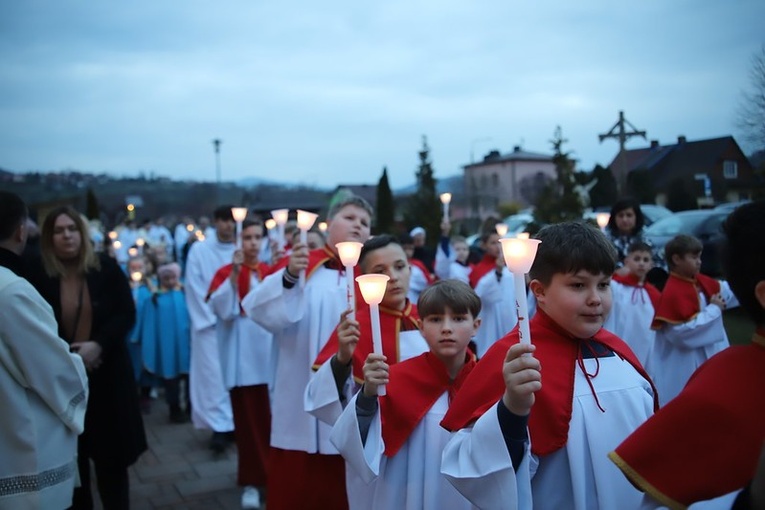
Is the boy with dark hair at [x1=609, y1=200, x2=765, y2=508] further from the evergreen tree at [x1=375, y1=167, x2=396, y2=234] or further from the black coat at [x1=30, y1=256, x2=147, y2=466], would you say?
the evergreen tree at [x1=375, y1=167, x2=396, y2=234]

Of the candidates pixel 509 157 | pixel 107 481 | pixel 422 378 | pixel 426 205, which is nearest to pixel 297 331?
pixel 107 481

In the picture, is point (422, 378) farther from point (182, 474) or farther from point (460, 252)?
point (460, 252)

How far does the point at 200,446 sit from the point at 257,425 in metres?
1.72

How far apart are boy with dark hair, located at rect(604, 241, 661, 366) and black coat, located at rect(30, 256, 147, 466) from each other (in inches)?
162

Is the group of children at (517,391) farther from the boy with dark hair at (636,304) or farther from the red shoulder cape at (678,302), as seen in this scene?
the boy with dark hair at (636,304)

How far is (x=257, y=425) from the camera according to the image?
622cm

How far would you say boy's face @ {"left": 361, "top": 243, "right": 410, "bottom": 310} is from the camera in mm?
3826

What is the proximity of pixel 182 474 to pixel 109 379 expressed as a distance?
7.47 ft

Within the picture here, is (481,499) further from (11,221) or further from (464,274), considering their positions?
(464,274)

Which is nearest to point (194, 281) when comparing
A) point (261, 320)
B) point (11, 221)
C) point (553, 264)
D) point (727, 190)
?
point (261, 320)

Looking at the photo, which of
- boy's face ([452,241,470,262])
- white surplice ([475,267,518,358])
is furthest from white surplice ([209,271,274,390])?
boy's face ([452,241,470,262])

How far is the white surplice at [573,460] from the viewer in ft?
6.95

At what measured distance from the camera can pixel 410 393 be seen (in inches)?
121

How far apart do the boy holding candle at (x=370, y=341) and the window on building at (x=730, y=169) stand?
6.85 meters
